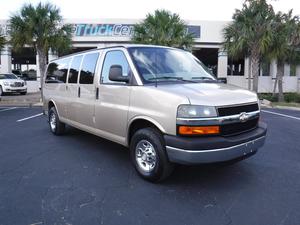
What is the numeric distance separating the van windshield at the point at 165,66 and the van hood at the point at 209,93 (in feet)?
1.09

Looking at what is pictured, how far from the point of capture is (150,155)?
418 centimetres

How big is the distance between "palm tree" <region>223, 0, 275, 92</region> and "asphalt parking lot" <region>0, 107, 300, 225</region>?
1162 cm

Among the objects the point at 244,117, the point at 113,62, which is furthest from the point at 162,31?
the point at 244,117

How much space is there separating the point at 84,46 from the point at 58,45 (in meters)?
8.12

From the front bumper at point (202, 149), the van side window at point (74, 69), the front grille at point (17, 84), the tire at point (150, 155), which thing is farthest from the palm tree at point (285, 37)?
the front grille at point (17, 84)

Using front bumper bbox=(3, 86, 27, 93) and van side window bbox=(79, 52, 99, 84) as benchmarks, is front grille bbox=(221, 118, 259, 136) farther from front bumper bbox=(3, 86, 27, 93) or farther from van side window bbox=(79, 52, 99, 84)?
front bumper bbox=(3, 86, 27, 93)

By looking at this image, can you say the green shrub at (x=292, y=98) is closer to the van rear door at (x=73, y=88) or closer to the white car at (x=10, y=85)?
the van rear door at (x=73, y=88)

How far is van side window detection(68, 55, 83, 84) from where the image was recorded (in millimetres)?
5996

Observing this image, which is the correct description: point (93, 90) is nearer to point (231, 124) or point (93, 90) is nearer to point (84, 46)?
point (231, 124)

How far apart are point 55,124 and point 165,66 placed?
388 cm

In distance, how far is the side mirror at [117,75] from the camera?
14.4ft

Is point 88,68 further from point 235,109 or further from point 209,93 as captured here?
point 235,109

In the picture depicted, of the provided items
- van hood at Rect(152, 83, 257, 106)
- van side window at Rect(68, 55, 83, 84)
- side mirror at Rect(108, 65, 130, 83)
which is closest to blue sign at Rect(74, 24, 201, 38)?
van side window at Rect(68, 55, 83, 84)

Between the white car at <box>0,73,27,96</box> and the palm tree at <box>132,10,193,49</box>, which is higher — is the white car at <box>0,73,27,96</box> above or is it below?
below
